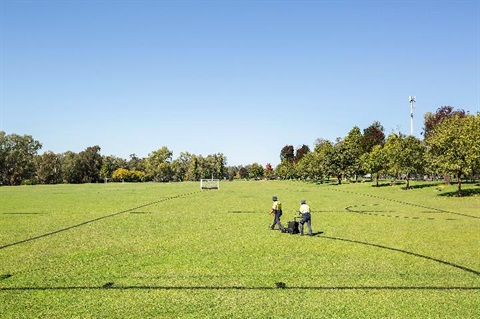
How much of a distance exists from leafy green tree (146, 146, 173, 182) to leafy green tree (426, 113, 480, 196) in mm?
132361

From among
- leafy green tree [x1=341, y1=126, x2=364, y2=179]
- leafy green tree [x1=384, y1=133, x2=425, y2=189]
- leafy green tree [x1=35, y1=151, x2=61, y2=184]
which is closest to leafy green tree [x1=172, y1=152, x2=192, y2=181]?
leafy green tree [x1=35, y1=151, x2=61, y2=184]

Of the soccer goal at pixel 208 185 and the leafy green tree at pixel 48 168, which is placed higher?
the leafy green tree at pixel 48 168

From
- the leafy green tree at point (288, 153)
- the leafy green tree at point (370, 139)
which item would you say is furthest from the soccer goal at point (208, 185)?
the leafy green tree at point (288, 153)

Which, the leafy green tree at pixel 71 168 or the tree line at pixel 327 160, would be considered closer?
the tree line at pixel 327 160

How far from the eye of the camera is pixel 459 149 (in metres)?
42.2

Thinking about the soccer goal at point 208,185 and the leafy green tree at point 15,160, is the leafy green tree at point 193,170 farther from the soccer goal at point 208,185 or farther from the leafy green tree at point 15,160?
the soccer goal at point 208,185

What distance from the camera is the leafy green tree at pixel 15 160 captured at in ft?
425

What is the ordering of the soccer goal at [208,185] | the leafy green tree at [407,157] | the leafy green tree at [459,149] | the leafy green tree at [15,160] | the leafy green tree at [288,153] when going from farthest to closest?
the leafy green tree at [288,153], the leafy green tree at [15,160], the soccer goal at [208,185], the leafy green tree at [407,157], the leafy green tree at [459,149]

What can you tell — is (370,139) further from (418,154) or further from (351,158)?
(418,154)

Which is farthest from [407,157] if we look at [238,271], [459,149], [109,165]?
[109,165]

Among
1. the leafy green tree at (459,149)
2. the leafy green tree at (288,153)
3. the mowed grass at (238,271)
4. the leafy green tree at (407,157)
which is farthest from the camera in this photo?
the leafy green tree at (288,153)

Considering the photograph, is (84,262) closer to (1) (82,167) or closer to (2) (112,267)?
(2) (112,267)

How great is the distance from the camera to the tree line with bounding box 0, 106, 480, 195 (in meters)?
43.9

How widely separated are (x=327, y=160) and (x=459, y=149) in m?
43.6
